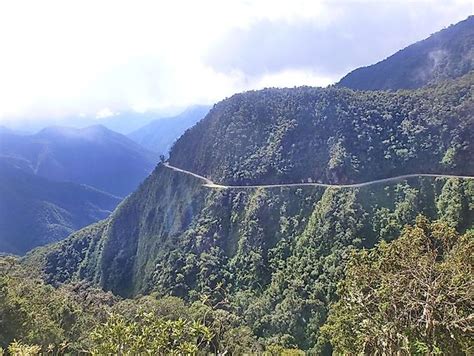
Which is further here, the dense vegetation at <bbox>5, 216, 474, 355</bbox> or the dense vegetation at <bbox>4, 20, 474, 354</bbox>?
the dense vegetation at <bbox>4, 20, 474, 354</bbox>

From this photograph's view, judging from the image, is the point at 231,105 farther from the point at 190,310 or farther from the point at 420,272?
the point at 420,272

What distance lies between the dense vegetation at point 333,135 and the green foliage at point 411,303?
45.4 m

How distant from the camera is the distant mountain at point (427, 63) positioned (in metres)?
152

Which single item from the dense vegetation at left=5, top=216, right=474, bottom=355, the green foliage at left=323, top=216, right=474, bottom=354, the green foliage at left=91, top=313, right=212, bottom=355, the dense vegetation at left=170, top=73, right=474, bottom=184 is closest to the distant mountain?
the dense vegetation at left=170, top=73, right=474, bottom=184

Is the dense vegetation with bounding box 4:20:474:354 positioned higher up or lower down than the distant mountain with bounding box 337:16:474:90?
lower down

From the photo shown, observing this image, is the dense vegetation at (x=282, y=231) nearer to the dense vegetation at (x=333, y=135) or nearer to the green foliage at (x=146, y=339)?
the dense vegetation at (x=333, y=135)

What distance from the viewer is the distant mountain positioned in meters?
152

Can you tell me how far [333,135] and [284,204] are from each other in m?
19.4

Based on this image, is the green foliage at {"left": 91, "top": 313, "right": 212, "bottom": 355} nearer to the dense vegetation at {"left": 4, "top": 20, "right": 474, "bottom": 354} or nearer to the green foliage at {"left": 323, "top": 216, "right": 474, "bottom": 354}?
the green foliage at {"left": 323, "top": 216, "right": 474, "bottom": 354}

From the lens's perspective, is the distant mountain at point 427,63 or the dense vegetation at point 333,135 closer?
the dense vegetation at point 333,135

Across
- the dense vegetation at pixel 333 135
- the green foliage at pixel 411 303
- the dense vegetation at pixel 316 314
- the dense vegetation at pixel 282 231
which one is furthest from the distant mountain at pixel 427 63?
the green foliage at pixel 411 303

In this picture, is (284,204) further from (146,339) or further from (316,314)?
(146,339)

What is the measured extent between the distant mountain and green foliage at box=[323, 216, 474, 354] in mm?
116492

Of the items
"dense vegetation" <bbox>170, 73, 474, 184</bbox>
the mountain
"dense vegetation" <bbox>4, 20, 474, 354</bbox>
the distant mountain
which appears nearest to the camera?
"dense vegetation" <bbox>4, 20, 474, 354</bbox>
